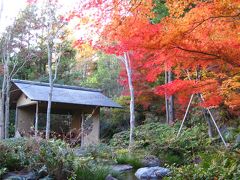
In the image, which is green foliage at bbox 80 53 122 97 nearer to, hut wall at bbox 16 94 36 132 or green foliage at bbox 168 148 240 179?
hut wall at bbox 16 94 36 132

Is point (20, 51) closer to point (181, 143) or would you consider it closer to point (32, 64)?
point (32, 64)

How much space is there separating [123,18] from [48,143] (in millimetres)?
3525

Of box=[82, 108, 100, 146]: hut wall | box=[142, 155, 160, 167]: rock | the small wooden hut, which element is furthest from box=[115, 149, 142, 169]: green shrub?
box=[82, 108, 100, 146]: hut wall

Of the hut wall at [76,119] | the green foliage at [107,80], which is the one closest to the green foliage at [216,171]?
the hut wall at [76,119]

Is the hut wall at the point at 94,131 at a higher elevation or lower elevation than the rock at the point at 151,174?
higher

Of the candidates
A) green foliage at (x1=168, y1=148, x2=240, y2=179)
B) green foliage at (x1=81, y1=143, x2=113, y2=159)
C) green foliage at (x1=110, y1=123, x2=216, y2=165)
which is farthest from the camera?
green foliage at (x1=110, y1=123, x2=216, y2=165)

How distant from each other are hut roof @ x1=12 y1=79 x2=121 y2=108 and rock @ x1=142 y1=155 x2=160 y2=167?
4865 mm

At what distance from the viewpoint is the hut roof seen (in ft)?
46.2

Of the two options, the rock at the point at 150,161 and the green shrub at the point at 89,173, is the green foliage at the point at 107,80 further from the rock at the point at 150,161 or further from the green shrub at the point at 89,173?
the green shrub at the point at 89,173

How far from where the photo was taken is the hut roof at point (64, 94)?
14.1 m

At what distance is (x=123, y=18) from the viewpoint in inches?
299

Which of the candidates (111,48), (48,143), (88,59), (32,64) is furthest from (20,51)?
(88,59)

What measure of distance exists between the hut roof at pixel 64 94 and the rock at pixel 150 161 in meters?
4.86

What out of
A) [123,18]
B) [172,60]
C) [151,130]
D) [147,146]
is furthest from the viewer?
[151,130]
